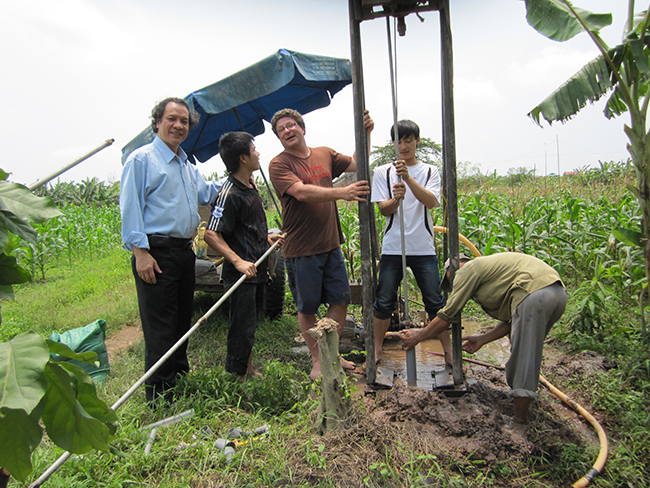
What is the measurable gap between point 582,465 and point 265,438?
5.92ft

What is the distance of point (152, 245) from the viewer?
2.90 meters

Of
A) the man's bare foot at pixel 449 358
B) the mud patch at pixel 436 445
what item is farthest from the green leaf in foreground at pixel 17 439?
the man's bare foot at pixel 449 358

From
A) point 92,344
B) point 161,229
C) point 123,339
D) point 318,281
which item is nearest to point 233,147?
point 161,229

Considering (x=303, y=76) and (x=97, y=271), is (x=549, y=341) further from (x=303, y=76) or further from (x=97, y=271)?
(x=97, y=271)

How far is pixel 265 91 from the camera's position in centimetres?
466

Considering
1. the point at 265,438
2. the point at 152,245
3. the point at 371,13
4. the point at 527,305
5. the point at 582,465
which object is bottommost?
the point at 582,465

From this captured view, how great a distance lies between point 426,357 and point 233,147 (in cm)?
266

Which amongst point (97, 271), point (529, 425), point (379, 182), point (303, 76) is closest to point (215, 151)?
point (303, 76)

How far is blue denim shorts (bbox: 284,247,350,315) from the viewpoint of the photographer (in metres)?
3.51

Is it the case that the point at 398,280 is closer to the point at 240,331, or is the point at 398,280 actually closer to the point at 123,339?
the point at 240,331

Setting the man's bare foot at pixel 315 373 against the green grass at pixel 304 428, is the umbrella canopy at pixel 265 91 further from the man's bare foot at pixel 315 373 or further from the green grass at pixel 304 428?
the man's bare foot at pixel 315 373

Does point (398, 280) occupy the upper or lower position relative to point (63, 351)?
lower

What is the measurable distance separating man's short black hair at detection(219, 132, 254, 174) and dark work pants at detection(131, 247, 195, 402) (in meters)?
0.81

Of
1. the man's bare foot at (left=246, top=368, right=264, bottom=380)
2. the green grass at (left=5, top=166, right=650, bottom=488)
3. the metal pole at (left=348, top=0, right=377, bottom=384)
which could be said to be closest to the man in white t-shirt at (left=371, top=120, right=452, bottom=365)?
the metal pole at (left=348, top=0, right=377, bottom=384)
